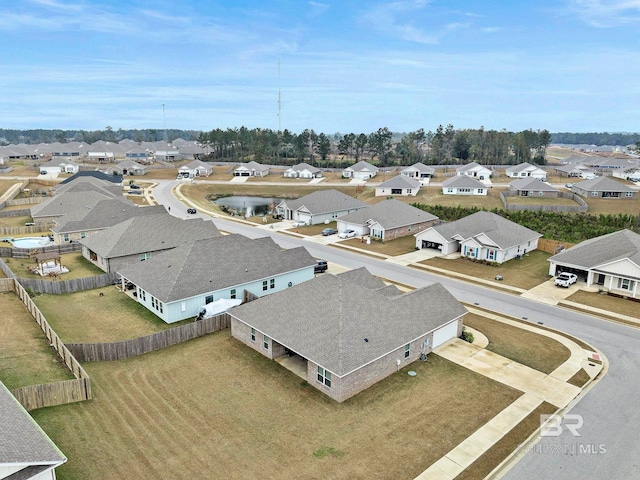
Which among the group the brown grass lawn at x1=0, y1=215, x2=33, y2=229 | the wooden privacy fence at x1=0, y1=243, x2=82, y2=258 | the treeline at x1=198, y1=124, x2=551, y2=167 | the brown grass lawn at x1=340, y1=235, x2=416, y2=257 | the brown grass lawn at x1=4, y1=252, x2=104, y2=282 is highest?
the treeline at x1=198, y1=124, x2=551, y2=167

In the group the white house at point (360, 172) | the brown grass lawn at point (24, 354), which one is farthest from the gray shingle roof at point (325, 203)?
the brown grass lawn at point (24, 354)

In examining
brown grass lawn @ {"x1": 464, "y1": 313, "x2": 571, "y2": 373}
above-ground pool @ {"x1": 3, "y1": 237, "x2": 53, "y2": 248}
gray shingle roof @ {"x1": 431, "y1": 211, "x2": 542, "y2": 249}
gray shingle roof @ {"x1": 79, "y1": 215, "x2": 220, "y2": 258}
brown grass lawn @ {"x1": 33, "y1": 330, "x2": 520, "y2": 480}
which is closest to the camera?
brown grass lawn @ {"x1": 33, "y1": 330, "x2": 520, "y2": 480}

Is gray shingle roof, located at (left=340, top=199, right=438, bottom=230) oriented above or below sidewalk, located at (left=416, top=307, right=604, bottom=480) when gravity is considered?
above

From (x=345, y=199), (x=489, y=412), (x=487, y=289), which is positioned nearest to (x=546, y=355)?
(x=489, y=412)

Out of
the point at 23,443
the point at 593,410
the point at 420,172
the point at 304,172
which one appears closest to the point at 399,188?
the point at 420,172

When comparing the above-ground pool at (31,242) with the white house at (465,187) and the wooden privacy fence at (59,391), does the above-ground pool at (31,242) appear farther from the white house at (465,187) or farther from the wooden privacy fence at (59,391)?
the white house at (465,187)

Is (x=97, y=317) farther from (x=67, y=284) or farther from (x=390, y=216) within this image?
(x=390, y=216)

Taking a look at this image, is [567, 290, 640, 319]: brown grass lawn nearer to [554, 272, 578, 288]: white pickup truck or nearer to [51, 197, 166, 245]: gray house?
[554, 272, 578, 288]: white pickup truck

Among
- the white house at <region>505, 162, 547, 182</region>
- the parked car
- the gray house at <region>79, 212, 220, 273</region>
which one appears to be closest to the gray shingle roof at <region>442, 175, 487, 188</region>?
the white house at <region>505, 162, 547, 182</region>
